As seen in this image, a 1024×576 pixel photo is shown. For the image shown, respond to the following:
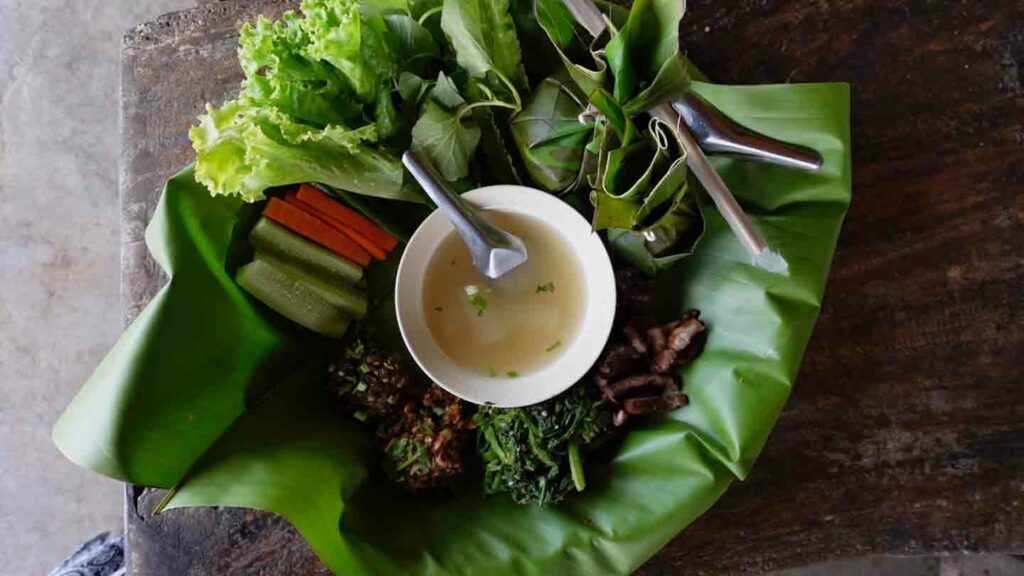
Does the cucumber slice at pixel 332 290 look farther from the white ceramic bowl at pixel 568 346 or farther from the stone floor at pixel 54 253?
the stone floor at pixel 54 253

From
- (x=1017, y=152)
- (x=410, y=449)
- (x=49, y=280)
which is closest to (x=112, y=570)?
(x=49, y=280)

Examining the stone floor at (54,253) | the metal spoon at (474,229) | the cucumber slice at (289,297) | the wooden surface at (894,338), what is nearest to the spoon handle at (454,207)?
the metal spoon at (474,229)

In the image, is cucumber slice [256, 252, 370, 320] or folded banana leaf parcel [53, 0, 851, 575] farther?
cucumber slice [256, 252, 370, 320]

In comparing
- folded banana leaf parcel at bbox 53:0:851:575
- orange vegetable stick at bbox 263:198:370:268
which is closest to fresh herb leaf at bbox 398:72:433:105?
folded banana leaf parcel at bbox 53:0:851:575

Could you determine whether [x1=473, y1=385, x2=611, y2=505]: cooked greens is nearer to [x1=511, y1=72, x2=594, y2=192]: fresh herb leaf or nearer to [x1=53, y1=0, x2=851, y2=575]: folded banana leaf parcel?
[x1=53, y1=0, x2=851, y2=575]: folded banana leaf parcel

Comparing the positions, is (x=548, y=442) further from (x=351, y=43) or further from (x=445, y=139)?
(x=351, y=43)

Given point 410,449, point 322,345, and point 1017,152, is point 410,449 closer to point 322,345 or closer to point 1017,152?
point 322,345

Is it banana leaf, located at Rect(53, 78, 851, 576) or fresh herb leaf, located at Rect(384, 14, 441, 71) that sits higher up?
fresh herb leaf, located at Rect(384, 14, 441, 71)
